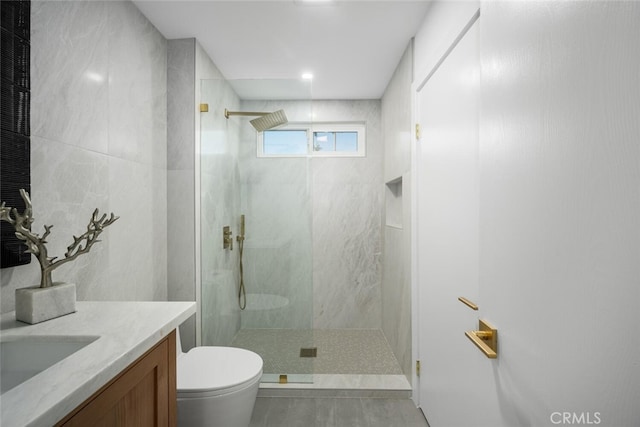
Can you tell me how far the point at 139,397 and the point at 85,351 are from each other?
0.22 metres

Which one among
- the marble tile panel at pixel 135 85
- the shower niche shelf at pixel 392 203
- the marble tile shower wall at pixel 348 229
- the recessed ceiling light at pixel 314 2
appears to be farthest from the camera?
the marble tile shower wall at pixel 348 229

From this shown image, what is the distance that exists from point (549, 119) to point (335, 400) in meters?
2.13

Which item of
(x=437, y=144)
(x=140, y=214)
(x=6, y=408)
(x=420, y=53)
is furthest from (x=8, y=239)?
(x=420, y=53)

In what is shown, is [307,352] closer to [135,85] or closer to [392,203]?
[392,203]

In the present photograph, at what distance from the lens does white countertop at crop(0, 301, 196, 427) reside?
1.93 ft

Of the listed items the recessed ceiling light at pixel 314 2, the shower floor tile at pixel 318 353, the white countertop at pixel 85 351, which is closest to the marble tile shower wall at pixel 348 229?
the shower floor tile at pixel 318 353

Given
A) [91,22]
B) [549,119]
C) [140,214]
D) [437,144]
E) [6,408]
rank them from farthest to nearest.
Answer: [140,214], [437,144], [91,22], [549,119], [6,408]

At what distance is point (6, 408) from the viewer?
0.57 meters

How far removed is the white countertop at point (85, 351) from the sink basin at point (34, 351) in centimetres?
2

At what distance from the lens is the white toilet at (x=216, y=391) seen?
1451 mm

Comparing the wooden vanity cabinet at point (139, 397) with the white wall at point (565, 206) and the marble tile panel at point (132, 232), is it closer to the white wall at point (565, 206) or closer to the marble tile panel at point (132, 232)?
the marble tile panel at point (132, 232)

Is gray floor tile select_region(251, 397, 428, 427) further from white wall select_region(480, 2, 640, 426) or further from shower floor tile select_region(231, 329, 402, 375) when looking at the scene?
white wall select_region(480, 2, 640, 426)

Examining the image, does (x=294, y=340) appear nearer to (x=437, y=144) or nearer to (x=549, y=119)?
(x=437, y=144)

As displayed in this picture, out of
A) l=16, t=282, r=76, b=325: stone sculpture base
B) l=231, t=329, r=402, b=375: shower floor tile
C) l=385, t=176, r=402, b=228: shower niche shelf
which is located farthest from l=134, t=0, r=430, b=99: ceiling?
l=231, t=329, r=402, b=375: shower floor tile
